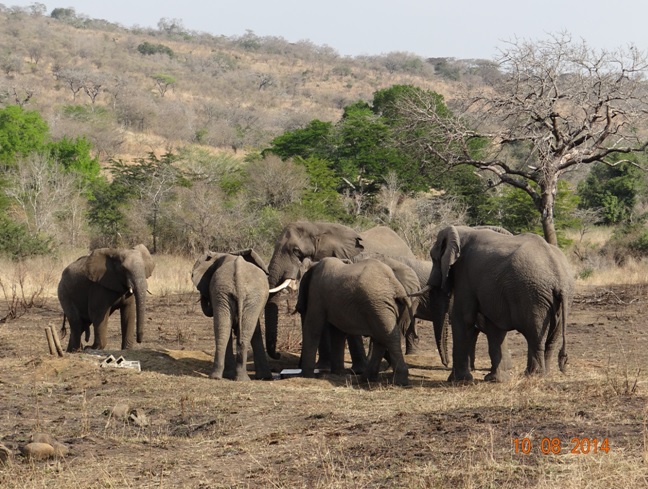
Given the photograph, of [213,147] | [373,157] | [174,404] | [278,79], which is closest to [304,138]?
[373,157]

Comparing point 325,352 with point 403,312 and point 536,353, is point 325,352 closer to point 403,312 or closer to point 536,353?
point 403,312

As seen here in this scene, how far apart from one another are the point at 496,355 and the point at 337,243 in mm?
3840

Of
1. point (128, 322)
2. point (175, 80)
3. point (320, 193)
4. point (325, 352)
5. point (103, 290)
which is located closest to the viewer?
point (325, 352)

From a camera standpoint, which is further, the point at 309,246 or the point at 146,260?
the point at 146,260

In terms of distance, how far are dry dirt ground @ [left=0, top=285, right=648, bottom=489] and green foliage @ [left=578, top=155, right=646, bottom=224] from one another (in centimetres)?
2674

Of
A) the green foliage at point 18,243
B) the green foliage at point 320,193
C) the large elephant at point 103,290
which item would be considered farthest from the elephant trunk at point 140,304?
the green foliage at point 320,193

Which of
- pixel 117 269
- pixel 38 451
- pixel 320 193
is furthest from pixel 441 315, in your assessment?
pixel 320 193

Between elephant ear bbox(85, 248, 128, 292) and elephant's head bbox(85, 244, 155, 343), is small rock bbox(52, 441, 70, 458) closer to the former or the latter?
elephant's head bbox(85, 244, 155, 343)

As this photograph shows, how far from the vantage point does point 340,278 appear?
1284 centimetres

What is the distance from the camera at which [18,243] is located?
28.4m

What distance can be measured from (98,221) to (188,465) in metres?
26.5

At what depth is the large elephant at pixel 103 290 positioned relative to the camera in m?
15.0

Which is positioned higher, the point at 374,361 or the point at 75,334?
the point at 374,361
